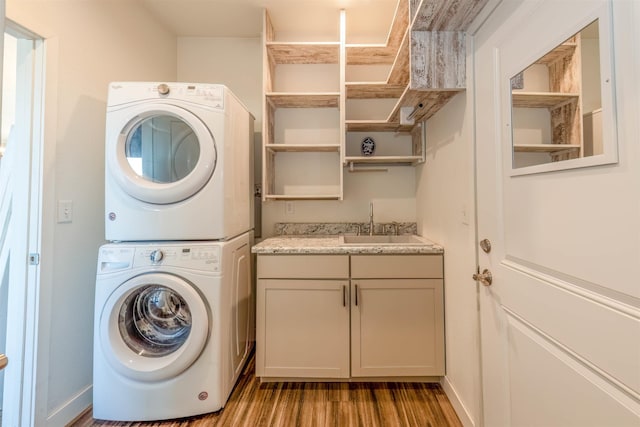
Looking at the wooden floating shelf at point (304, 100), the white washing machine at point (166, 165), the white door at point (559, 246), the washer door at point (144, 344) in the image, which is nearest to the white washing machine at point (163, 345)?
the washer door at point (144, 344)

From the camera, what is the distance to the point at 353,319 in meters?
1.69

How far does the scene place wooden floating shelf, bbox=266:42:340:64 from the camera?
2.06m

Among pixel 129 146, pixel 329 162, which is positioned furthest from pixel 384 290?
pixel 129 146

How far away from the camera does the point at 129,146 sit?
1.51 metres

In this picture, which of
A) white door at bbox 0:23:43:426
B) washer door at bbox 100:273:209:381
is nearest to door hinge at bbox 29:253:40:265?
white door at bbox 0:23:43:426

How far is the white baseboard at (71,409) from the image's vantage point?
1.37 m

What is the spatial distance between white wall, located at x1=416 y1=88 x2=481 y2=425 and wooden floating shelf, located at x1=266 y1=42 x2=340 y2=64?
968 millimetres

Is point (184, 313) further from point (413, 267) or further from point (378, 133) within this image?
point (378, 133)

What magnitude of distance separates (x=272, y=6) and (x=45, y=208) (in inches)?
76.6

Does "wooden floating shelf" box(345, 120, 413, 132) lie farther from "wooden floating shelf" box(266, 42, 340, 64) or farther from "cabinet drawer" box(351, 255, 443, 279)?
"cabinet drawer" box(351, 255, 443, 279)

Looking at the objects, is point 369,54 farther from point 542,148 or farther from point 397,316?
point 397,316

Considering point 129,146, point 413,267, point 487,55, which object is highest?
point 487,55

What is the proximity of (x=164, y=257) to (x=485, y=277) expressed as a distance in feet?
5.17

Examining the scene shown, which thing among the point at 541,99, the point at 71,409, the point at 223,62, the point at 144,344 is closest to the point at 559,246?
the point at 541,99
